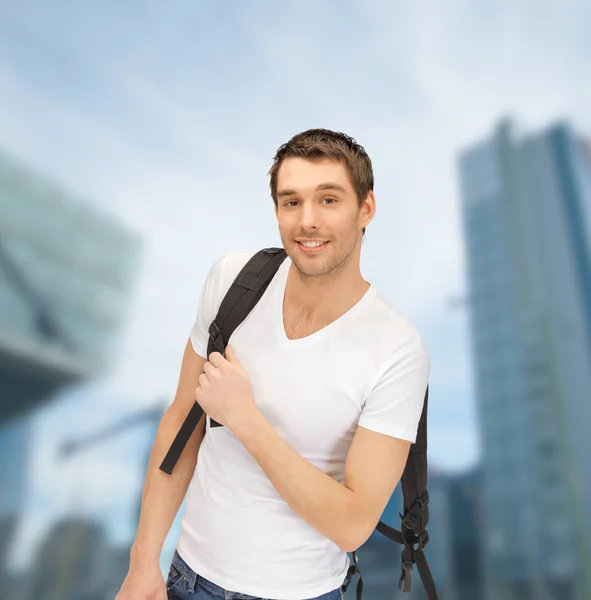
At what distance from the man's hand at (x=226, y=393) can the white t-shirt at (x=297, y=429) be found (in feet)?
0.26

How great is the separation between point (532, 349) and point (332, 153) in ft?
24.3

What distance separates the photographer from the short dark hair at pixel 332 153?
3.63ft

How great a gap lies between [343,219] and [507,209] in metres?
7.85

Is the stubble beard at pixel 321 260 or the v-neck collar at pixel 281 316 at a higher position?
the stubble beard at pixel 321 260

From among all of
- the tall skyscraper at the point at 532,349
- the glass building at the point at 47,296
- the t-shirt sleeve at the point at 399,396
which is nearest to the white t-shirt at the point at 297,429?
the t-shirt sleeve at the point at 399,396

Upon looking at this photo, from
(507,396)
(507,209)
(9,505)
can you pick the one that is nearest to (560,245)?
(507,209)

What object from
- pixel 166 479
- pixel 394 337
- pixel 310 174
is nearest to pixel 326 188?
pixel 310 174

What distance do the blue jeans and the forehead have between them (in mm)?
795

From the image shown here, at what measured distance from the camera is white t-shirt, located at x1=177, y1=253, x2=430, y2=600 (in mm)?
1059

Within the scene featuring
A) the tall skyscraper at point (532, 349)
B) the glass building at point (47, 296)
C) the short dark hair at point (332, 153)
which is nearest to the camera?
the short dark hair at point (332, 153)

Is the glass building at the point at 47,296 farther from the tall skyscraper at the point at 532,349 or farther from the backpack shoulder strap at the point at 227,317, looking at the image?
the backpack shoulder strap at the point at 227,317

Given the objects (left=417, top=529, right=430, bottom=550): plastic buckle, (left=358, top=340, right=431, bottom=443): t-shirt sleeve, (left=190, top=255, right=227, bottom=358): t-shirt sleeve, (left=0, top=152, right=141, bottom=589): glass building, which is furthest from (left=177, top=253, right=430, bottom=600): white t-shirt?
(left=0, top=152, right=141, bottom=589): glass building

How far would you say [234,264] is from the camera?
4.11 feet

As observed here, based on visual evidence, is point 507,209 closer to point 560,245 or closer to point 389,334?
A: point 560,245
